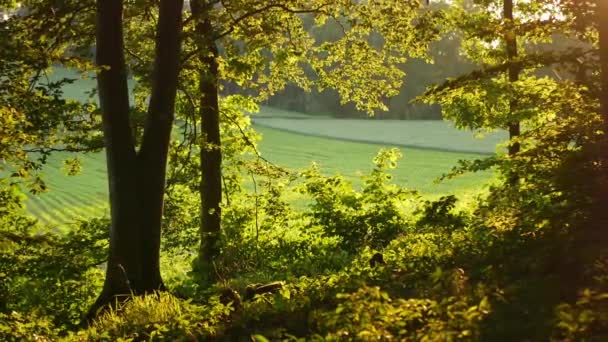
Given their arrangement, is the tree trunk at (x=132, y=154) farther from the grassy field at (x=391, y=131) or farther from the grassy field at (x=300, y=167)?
the grassy field at (x=391, y=131)

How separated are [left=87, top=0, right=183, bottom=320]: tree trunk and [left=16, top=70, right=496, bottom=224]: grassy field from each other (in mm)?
12537

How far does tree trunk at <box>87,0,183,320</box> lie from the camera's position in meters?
9.62

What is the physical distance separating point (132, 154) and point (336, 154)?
48598 millimetres

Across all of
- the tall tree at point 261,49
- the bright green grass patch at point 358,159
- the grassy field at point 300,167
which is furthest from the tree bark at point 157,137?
the bright green grass patch at point 358,159

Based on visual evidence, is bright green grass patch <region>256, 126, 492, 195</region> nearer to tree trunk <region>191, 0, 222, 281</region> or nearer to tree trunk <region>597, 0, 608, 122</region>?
tree trunk <region>191, 0, 222, 281</region>

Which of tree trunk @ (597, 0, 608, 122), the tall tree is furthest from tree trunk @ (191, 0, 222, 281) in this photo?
tree trunk @ (597, 0, 608, 122)

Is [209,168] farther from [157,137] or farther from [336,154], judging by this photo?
[336,154]

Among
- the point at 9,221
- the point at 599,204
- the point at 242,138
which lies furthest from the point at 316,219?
the point at 599,204

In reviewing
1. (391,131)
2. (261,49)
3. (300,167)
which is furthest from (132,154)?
(391,131)

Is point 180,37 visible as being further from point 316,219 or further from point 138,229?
point 316,219

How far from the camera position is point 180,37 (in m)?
10.3

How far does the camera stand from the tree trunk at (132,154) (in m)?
9.62

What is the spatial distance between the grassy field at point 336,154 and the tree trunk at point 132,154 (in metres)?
12.5

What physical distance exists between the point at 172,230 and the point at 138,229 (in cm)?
583
